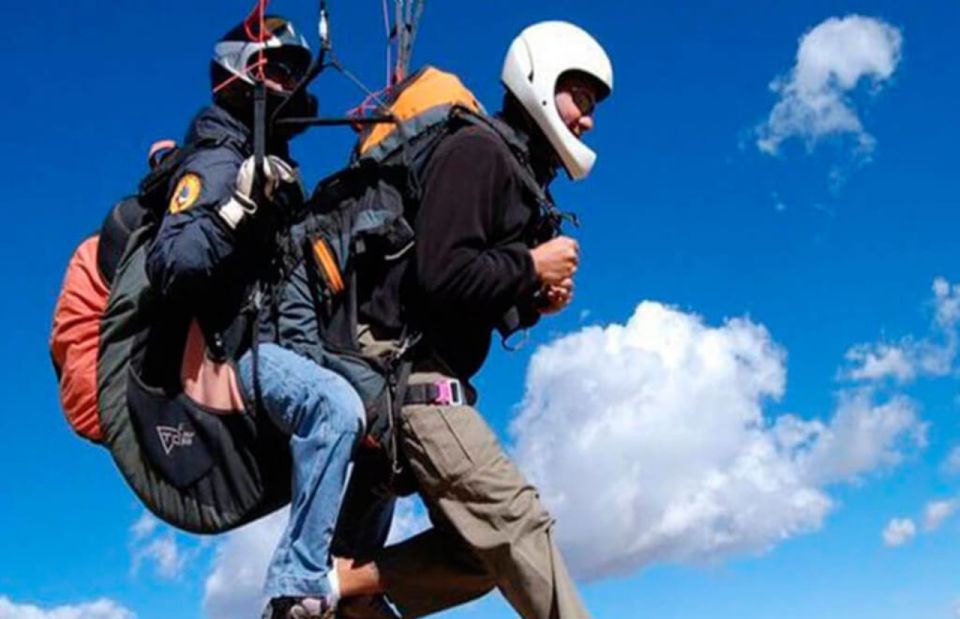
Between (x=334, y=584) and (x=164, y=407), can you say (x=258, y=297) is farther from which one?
(x=334, y=584)

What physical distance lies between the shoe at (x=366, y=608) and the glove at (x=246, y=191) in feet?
6.52

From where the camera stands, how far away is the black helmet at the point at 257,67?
243 inches

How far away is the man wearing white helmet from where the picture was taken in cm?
577

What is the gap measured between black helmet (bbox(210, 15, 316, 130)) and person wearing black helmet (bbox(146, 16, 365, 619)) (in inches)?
3.8

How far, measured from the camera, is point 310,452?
5.54 metres

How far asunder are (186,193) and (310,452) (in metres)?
1.29

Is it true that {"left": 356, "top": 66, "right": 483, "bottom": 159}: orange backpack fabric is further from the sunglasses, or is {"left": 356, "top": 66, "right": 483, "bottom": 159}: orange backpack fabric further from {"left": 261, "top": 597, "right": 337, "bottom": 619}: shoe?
{"left": 261, "top": 597, "right": 337, "bottom": 619}: shoe

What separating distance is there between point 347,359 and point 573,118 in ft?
5.47

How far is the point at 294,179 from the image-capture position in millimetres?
5848

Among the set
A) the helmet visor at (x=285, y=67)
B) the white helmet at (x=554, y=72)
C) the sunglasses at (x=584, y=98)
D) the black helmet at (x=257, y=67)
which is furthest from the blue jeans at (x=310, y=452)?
the sunglasses at (x=584, y=98)

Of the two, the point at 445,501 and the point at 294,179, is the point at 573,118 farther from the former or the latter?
the point at 445,501

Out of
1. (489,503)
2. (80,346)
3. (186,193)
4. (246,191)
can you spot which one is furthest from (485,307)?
(80,346)

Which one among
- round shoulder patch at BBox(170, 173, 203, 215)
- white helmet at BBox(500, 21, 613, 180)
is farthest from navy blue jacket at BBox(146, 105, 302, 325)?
white helmet at BBox(500, 21, 613, 180)

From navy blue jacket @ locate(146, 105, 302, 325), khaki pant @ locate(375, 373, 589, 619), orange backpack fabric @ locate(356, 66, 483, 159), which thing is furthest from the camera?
orange backpack fabric @ locate(356, 66, 483, 159)
